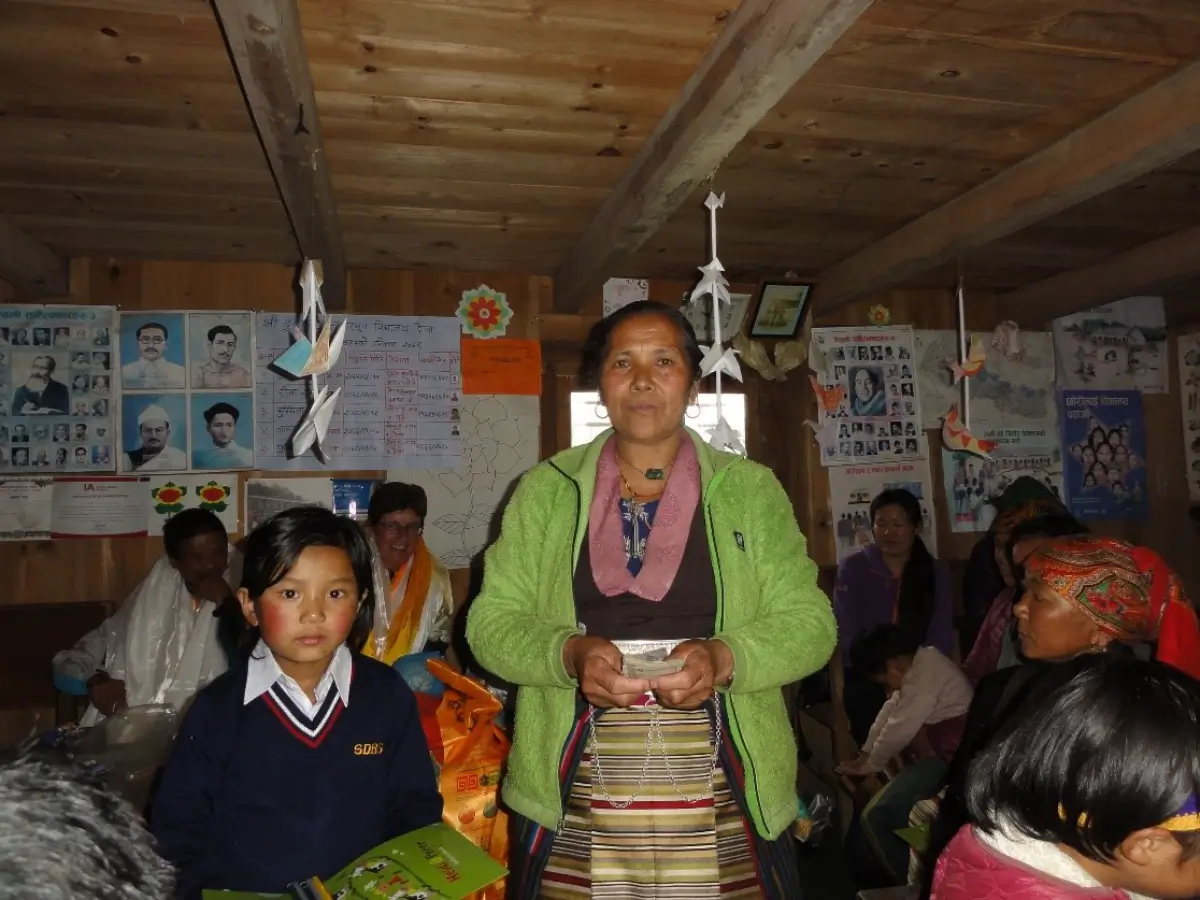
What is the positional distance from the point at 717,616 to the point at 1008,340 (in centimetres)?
334

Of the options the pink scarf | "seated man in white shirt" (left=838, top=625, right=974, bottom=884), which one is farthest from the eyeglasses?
"seated man in white shirt" (left=838, top=625, right=974, bottom=884)

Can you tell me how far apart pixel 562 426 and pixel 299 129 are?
2.15 meters

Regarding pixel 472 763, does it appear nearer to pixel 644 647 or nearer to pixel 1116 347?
pixel 644 647

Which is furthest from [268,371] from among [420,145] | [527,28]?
[527,28]

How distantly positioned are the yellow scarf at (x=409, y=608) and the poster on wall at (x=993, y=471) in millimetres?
2625

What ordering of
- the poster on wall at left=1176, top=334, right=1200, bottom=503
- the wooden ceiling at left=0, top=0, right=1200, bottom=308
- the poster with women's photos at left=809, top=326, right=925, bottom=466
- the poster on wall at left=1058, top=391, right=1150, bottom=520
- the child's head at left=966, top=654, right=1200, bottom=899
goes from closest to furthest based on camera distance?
the child's head at left=966, top=654, right=1200, bottom=899 < the wooden ceiling at left=0, top=0, right=1200, bottom=308 < the poster with women's photos at left=809, top=326, right=925, bottom=466 < the poster on wall at left=1058, top=391, right=1150, bottom=520 < the poster on wall at left=1176, top=334, right=1200, bottom=503

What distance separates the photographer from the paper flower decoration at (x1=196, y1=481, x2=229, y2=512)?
133 inches

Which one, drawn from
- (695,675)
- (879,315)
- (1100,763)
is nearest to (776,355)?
Answer: (879,315)

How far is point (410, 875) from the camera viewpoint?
3.57 ft

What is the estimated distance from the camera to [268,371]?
3432 millimetres

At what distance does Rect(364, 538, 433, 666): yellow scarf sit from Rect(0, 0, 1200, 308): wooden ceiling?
116 cm

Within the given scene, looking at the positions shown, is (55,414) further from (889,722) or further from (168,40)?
(889,722)

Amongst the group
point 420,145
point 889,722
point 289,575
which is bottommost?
point 889,722

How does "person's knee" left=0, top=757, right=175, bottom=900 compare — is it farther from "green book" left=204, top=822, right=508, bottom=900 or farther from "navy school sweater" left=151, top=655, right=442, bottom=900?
"navy school sweater" left=151, top=655, right=442, bottom=900
